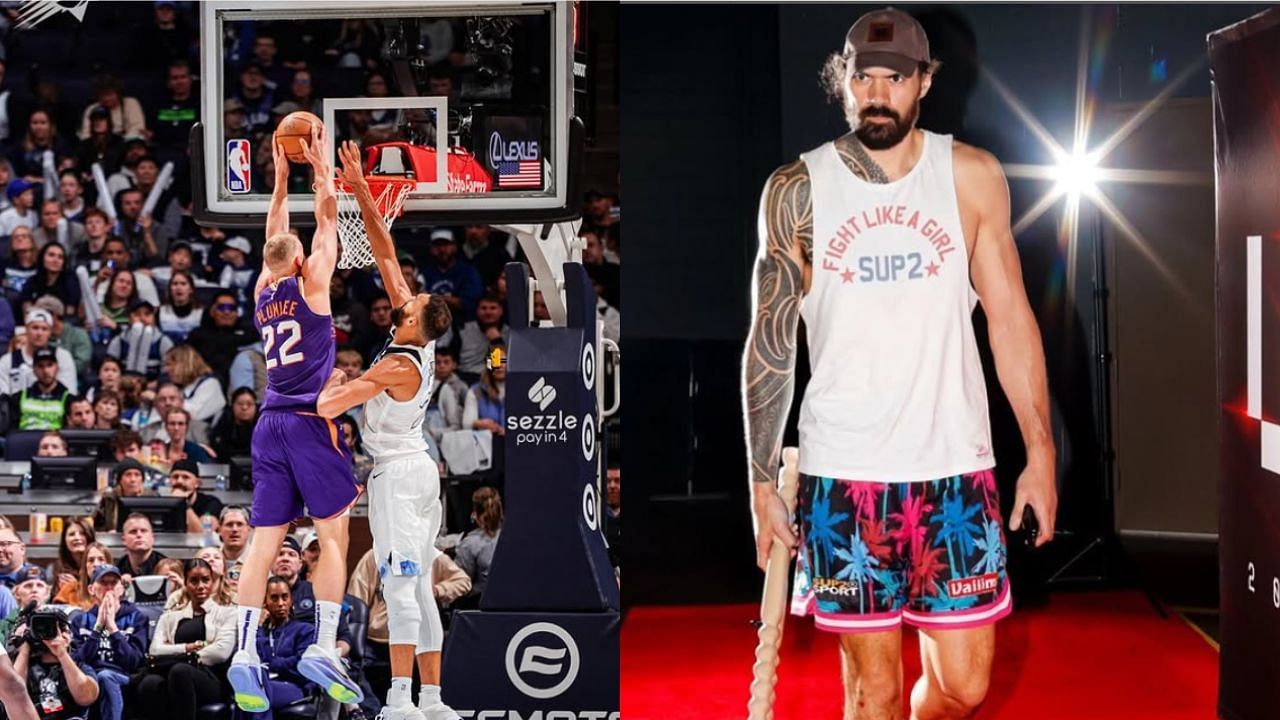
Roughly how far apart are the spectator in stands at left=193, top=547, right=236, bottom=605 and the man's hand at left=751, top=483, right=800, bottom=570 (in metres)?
1.94

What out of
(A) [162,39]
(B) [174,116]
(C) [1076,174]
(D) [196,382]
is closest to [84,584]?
(D) [196,382]

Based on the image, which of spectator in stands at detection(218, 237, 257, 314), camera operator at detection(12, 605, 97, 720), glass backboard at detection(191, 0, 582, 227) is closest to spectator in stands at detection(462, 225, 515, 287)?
glass backboard at detection(191, 0, 582, 227)

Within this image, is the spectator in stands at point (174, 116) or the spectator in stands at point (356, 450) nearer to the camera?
the spectator in stands at point (356, 450)

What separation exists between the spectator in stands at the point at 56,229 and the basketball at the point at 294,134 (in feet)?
2.87

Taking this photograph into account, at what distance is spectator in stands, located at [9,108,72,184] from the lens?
459cm

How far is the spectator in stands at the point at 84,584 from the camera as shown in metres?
4.37

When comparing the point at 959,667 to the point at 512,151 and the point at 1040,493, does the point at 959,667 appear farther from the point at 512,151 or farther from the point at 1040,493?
the point at 512,151

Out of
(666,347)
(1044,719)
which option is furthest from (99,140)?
(1044,719)

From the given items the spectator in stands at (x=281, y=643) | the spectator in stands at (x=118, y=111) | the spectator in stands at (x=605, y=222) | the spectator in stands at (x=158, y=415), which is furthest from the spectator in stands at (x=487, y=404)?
the spectator in stands at (x=118, y=111)

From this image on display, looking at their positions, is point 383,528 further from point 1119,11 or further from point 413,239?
point 1119,11

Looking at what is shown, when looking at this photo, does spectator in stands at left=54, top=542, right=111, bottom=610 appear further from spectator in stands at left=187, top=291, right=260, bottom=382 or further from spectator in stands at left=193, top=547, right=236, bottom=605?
spectator in stands at left=187, top=291, right=260, bottom=382

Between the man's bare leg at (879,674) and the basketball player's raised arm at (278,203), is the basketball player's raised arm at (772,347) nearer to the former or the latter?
the man's bare leg at (879,674)

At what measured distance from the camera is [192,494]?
→ 14.5 ft

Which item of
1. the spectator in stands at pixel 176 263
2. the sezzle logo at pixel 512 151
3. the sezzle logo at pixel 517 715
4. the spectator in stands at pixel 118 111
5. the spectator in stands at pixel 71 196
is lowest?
the sezzle logo at pixel 517 715
